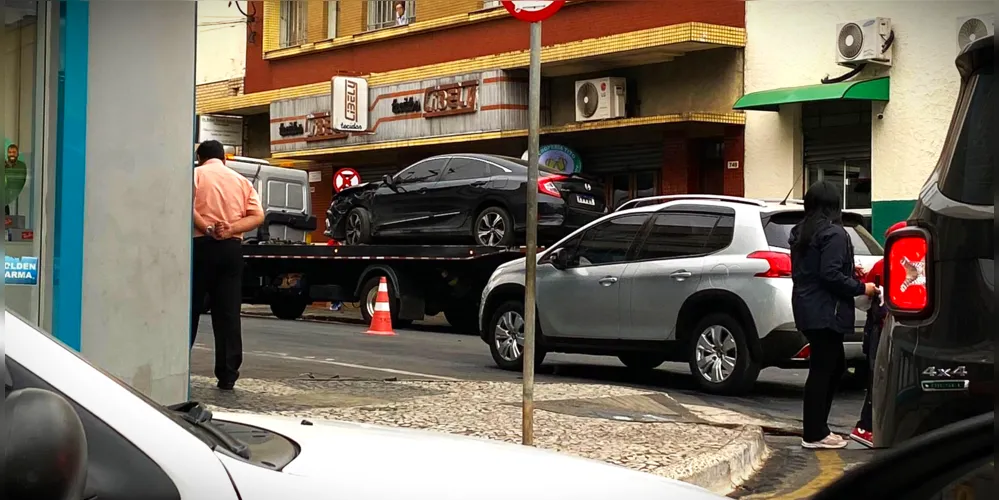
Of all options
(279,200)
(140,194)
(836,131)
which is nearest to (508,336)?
(140,194)

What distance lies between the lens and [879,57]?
1909 centimetres

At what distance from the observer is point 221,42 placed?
1357 inches

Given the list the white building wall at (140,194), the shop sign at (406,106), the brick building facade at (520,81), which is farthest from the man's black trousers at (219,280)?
the shop sign at (406,106)

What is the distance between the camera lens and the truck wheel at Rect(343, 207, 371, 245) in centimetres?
1950

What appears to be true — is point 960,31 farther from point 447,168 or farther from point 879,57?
point 447,168

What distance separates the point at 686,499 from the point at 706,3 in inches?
779

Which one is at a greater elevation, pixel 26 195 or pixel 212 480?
pixel 26 195

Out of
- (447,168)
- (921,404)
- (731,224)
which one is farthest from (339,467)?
(447,168)

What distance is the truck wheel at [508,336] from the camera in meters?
12.1

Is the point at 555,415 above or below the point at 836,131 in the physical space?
below

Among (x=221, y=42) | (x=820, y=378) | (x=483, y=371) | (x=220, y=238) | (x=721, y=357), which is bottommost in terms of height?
(x=483, y=371)

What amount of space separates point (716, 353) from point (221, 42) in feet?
88.5

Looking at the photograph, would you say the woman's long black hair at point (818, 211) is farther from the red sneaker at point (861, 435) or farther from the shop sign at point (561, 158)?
the shop sign at point (561, 158)

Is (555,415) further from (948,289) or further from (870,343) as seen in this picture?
(948,289)
